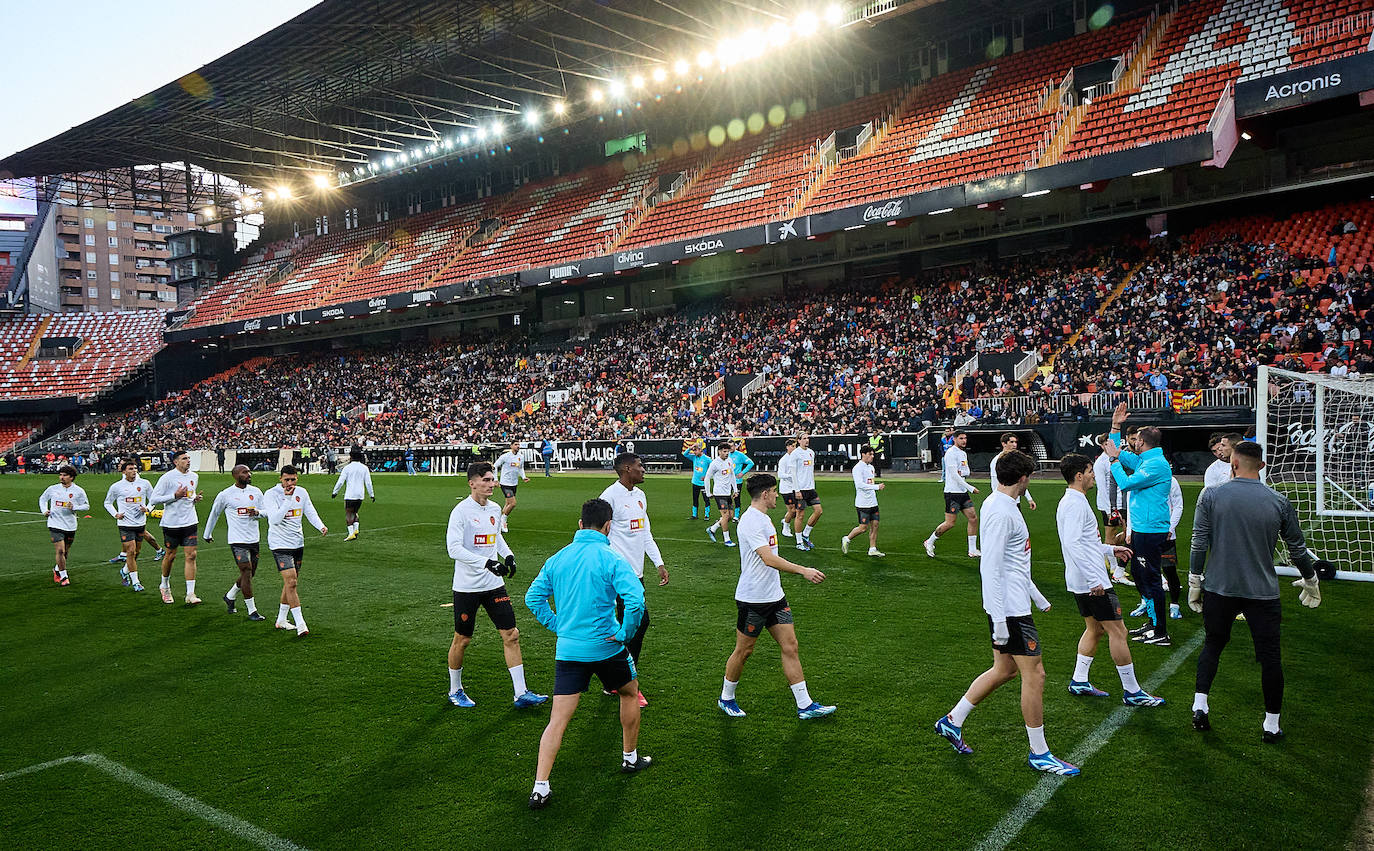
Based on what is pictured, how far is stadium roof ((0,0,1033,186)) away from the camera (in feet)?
111

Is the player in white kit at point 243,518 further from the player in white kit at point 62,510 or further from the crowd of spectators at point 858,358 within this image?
the crowd of spectators at point 858,358

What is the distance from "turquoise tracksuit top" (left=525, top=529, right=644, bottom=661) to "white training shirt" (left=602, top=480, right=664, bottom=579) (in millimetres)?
2585

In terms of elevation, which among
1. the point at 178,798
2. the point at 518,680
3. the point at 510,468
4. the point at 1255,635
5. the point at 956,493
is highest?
the point at 510,468

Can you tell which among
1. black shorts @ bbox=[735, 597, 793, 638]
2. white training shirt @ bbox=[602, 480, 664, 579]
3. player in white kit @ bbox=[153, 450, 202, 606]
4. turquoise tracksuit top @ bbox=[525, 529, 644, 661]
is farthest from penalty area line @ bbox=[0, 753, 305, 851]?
player in white kit @ bbox=[153, 450, 202, 606]

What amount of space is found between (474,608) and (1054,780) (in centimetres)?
475

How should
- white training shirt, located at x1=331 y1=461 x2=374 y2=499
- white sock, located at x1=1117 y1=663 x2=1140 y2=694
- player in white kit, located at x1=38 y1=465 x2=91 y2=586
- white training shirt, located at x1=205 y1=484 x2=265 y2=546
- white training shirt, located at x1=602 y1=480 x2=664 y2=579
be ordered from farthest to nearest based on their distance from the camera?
white training shirt, located at x1=331 y1=461 x2=374 y2=499
player in white kit, located at x1=38 y1=465 x2=91 y2=586
white training shirt, located at x1=205 y1=484 x2=265 y2=546
white training shirt, located at x1=602 y1=480 x2=664 y2=579
white sock, located at x1=1117 y1=663 x2=1140 y2=694

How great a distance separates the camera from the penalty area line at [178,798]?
5.08 metres

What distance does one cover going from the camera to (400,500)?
26.1m

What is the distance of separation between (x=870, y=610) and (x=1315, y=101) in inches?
931

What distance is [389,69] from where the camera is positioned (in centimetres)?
3931

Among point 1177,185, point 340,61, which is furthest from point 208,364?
point 1177,185

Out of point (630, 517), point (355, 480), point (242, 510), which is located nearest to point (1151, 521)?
point (630, 517)

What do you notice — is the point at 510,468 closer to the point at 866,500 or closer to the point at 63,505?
the point at 63,505

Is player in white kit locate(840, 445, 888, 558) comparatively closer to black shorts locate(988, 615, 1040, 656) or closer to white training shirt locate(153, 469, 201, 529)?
black shorts locate(988, 615, 1040, 656)
